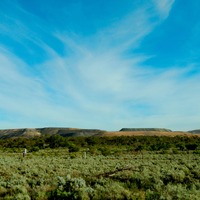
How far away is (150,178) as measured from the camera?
43.5 feet

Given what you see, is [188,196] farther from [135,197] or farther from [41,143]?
[41,143]

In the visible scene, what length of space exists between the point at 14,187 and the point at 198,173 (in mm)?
9691

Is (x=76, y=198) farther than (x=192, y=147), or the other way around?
(x=192, y=147)

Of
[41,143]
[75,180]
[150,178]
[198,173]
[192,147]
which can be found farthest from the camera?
[41,143]

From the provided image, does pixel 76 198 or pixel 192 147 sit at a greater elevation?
pixel 192 147

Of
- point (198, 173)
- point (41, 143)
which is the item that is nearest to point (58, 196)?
point (198, 173)

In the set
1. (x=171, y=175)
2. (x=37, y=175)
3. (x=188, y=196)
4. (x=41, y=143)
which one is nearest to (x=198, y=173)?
(x=171, y=175)

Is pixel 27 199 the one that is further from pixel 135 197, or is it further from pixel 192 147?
pixel 192 147

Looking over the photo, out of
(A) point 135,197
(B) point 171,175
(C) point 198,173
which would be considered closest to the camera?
(A) point 135,197

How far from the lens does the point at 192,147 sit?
54.4m

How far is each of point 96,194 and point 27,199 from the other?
2.20 metres

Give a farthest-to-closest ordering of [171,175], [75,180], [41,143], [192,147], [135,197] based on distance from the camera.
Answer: [41,143], [192,147], [171,175], [75,180], [135,197]

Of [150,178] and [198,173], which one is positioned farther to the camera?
[198,173]

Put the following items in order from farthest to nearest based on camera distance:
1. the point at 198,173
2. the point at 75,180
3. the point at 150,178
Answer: the point at 198,173
the point at 150,178
the point at 75,180
